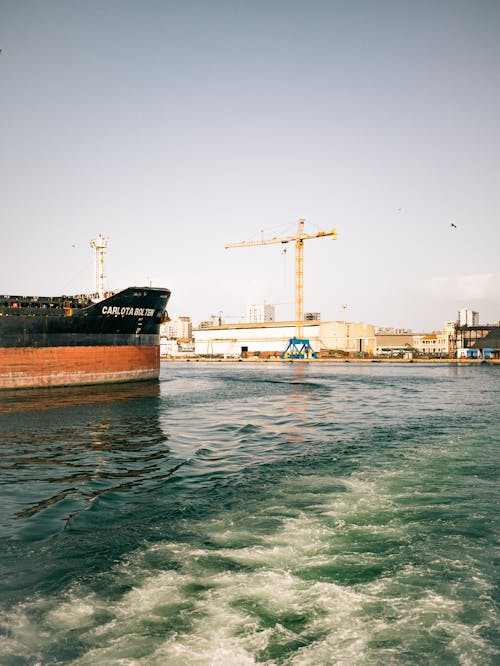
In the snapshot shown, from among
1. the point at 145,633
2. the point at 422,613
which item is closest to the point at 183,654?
the point at 145,633

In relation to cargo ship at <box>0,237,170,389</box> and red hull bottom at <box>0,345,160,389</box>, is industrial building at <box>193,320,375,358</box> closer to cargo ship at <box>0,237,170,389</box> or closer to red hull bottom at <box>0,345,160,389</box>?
cargo ship at <box>0,237,170,389</box>

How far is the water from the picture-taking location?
5.69m

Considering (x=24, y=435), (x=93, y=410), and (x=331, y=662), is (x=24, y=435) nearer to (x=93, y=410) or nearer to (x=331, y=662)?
(x=93, y=410)

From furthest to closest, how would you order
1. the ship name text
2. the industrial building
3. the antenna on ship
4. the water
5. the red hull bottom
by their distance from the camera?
the industrial building, the antenna on ship, the ship name text, the red hull bottom, the water

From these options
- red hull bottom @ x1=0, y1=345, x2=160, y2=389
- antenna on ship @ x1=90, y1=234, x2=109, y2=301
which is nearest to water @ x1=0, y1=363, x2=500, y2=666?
red hull bottom @ x1=0, y1=345, x2=160, y2=389

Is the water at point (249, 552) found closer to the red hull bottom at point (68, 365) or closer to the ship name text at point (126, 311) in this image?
the red hull bottom at point (68, 365)

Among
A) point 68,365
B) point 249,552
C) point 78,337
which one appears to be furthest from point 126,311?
point 249,552

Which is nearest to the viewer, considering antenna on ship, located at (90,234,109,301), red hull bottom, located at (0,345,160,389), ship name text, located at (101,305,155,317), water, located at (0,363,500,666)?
water, located at (0,363,500,666)

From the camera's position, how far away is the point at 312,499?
11.2 meters

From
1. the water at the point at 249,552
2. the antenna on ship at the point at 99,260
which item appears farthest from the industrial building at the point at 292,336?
the water at the point at 249,552

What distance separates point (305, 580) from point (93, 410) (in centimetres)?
2329

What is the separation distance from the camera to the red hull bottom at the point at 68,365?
37.0 m

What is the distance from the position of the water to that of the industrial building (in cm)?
12669

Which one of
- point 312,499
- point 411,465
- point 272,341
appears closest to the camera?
point 312,499
